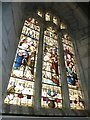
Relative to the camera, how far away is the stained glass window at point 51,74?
3490mm

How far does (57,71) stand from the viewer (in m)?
4.00

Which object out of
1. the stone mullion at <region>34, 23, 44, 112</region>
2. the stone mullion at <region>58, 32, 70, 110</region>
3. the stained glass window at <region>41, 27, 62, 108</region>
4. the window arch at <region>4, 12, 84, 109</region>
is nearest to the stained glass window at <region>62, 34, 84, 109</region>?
the window arch at <region>4, 12, 84, 109</region>

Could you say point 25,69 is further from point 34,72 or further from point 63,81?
point 63,81

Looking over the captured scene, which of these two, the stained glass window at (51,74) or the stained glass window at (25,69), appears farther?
the stained glass window at (51,74)

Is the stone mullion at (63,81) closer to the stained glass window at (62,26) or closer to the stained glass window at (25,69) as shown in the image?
the stained glass window at (62,26)

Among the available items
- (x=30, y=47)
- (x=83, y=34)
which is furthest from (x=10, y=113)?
(x=83, y=34)

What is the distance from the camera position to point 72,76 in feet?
14.0

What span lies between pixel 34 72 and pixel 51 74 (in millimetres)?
424

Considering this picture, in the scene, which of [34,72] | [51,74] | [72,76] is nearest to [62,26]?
[72,76]

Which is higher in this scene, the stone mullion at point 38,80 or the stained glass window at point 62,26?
the stained glass window at point 62,26

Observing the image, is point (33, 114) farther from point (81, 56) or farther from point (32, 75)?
point (81, 56)

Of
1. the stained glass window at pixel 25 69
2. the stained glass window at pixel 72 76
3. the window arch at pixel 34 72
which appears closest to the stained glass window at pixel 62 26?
the stained glass window at pixel 72 76

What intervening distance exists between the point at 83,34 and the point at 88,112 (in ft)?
5.91

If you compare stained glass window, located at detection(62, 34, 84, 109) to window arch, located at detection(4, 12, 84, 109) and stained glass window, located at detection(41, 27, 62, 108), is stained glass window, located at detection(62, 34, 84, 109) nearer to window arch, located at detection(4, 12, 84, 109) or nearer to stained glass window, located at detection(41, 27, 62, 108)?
window arch, located at detection(4, 12, 84, 109)
